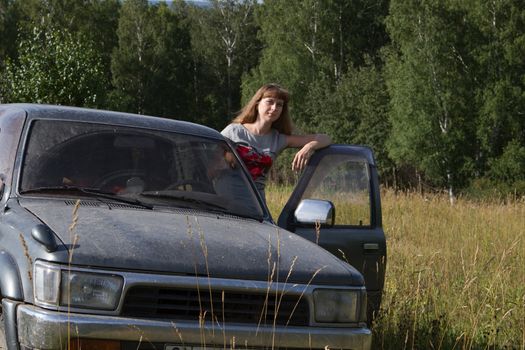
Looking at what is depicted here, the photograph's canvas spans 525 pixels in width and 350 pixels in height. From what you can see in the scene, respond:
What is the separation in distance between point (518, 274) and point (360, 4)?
4858cm

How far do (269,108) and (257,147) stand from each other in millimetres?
282

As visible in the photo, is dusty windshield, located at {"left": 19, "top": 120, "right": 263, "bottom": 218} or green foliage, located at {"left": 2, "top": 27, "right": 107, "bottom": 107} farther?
green foliage, located at {"left": 2, "top": 27, "right": 107, "bottom": 107}

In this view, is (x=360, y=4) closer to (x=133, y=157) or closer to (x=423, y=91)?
(x=423, y=91)

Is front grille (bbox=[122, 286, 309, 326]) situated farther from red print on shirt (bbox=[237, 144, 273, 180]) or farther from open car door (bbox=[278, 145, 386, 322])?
red print on shirt (bbox=[237, 144, 273, 180])

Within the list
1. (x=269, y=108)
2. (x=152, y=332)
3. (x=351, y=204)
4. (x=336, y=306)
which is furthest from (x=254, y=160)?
(x=152, y=332)

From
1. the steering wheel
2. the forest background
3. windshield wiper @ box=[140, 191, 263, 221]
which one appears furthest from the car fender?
the forest background

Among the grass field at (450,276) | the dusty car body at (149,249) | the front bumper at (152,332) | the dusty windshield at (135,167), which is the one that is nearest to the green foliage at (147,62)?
the grass field at (450,276)

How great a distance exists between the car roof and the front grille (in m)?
1.64

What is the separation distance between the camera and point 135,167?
5199 mm

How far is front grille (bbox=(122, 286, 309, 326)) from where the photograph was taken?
3990 millimetres

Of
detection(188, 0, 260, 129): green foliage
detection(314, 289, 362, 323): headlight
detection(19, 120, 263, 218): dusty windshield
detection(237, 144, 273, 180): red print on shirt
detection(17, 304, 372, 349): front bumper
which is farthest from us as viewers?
detection(188, 0, 260, 129): green foliage

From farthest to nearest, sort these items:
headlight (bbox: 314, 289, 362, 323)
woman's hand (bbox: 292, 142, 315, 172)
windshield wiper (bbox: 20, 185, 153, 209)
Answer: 1. woman's hand (bbox: 292, 142, 315, 172)
2. windshield wiper (bbox: 20, 185, 153, 209)
3. headlight (bbox: 314, 289, 362, 323)

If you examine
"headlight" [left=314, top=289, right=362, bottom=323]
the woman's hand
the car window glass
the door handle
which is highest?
the car window glass

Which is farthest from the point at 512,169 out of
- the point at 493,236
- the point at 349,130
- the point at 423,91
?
the point at 493,236
